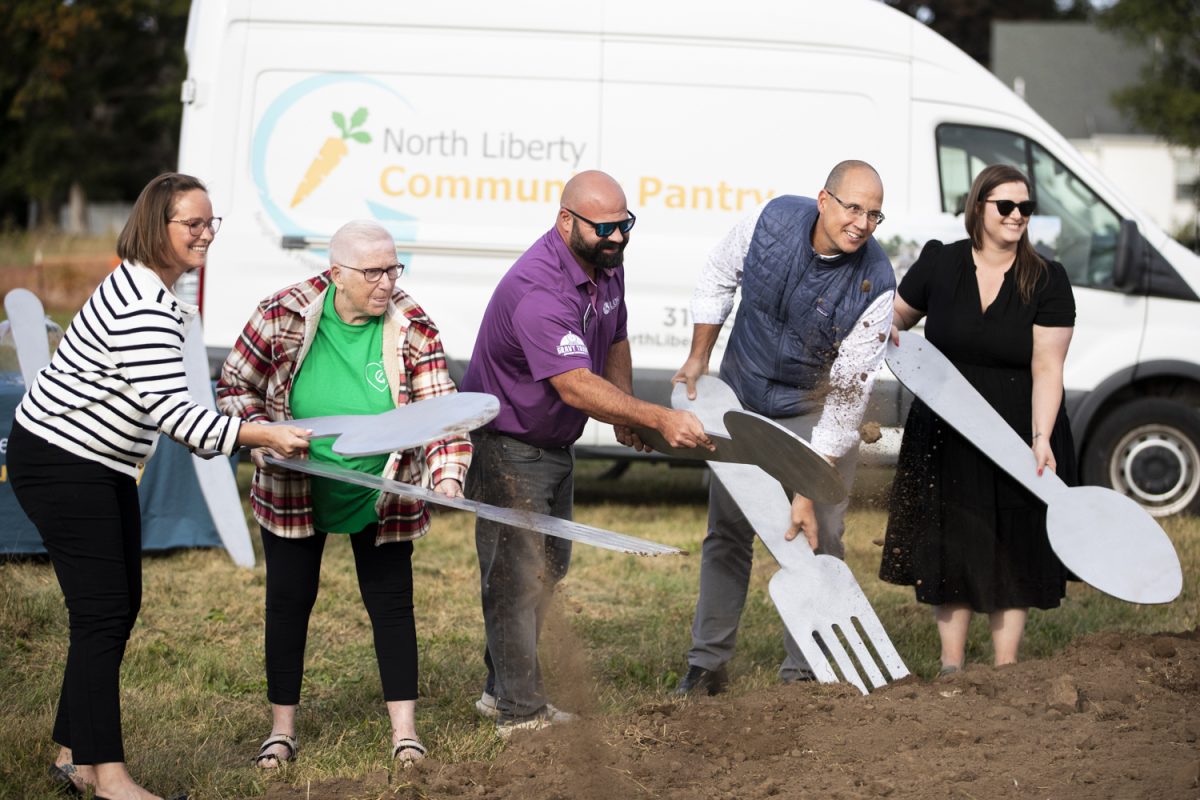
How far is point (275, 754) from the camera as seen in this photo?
4.01 meters

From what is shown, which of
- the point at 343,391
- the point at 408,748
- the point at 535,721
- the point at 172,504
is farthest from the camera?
the point at 172,504

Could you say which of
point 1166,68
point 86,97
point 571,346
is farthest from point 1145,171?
point 571,346

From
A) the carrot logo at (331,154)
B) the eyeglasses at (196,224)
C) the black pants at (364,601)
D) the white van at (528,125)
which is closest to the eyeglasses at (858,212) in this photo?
the black pants at (364,601)

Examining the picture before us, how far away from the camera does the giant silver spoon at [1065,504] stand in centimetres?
437

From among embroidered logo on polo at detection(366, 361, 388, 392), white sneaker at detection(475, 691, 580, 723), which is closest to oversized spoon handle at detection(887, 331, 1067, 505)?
white sneaker at detection(475, 691, 580, 723)

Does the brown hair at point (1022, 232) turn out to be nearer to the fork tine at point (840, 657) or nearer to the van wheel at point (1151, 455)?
the fork tine at point (840, 657)

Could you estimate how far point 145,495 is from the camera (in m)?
6.83

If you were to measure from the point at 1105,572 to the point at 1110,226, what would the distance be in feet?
12.6

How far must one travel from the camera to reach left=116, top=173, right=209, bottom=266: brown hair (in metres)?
3.43

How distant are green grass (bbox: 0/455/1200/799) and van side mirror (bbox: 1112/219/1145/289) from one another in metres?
1.46

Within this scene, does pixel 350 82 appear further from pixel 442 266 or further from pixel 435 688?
pixel 435 688

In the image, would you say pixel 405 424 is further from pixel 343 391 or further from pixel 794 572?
pixel 794 572

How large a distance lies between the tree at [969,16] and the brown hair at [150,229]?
121ft

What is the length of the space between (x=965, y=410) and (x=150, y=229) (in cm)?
260
